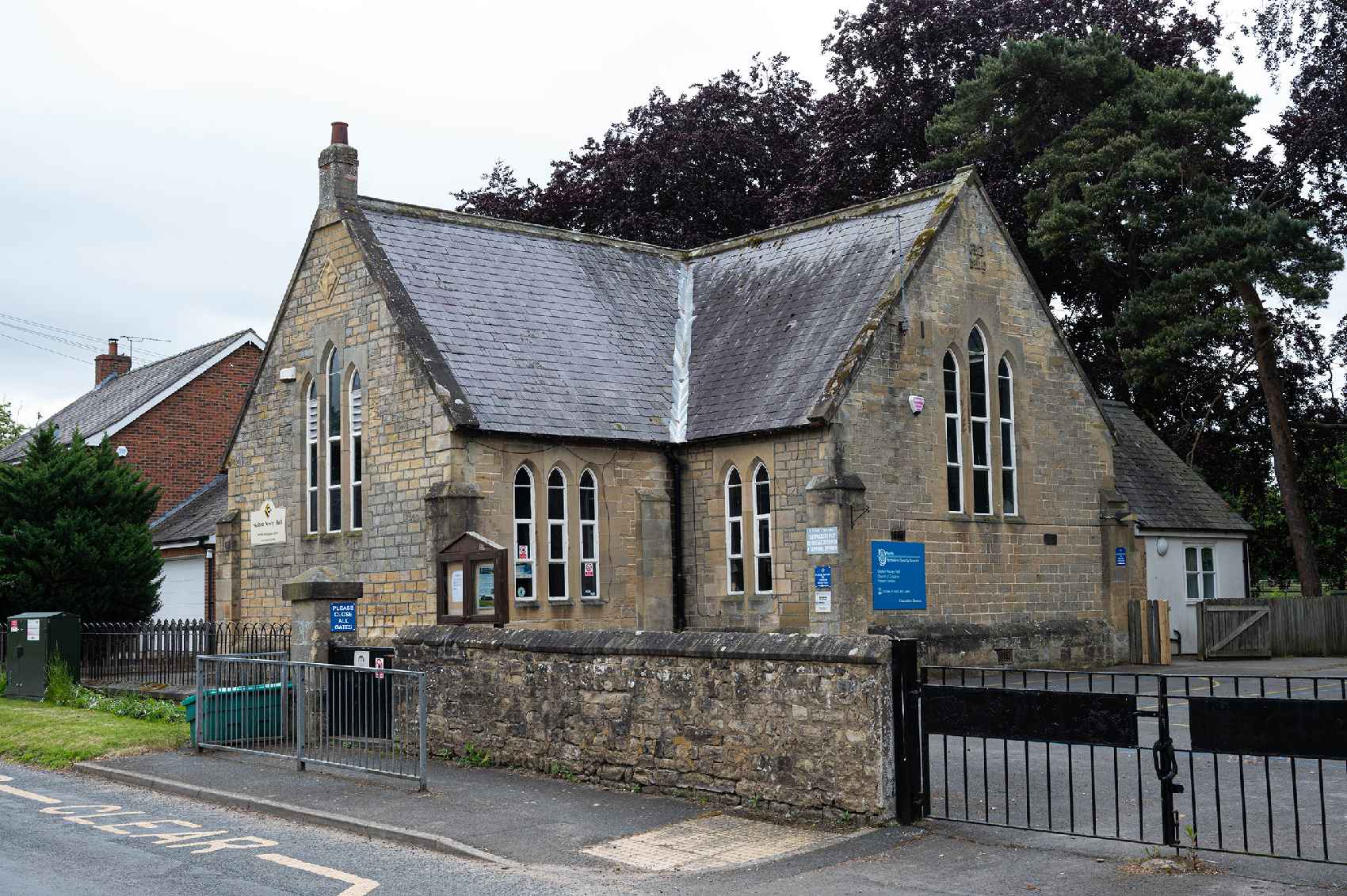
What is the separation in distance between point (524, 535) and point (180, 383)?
61.5 ft

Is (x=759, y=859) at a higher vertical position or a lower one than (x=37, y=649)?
lower

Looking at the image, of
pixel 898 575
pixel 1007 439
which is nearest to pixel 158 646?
pixel 898 575

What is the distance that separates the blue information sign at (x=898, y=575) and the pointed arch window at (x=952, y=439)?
1473mm

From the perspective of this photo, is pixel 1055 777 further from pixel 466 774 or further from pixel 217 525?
pixel 217 525

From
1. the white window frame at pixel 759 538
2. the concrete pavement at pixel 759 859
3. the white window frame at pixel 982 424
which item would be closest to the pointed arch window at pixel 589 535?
the white window frame at pixel 759 538

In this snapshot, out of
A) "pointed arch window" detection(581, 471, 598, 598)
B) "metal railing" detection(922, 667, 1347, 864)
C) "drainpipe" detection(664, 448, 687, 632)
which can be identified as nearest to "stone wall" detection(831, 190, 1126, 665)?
"drainpipe" detection(664, 448, 687, 632)

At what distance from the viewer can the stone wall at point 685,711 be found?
11.0 meters

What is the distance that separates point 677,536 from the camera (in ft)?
81.3

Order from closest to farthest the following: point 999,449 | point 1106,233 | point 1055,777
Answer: point 1055,777, point 999,449, point 1106,233

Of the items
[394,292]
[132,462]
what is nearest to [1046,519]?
[394,292]

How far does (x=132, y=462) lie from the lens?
120 feet

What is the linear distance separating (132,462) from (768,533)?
2063 cm

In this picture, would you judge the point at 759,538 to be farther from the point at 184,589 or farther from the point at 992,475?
the point at 184,589

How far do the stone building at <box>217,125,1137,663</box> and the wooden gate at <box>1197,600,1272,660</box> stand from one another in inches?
162
